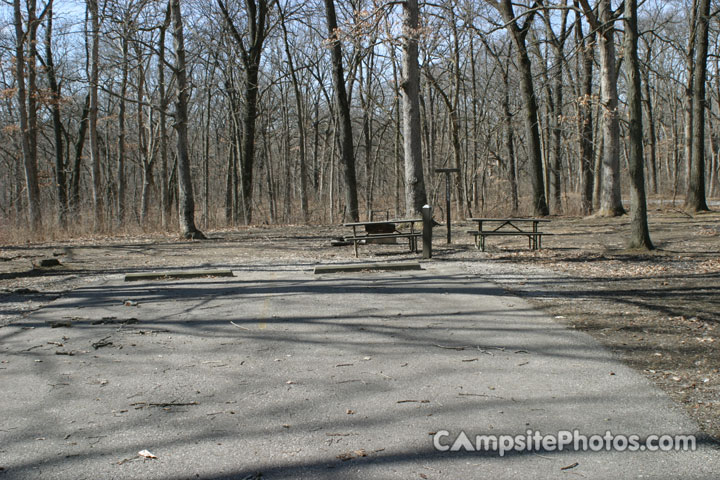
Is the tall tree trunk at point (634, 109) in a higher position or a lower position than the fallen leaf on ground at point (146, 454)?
higher

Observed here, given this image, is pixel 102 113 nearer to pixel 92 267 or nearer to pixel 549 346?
pixel 92 267

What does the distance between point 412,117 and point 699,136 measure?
33.7 ft

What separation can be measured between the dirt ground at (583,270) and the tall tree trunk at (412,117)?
1321 millimetres

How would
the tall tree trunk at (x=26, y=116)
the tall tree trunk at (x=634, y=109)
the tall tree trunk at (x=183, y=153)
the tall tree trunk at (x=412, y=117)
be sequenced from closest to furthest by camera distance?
the tall tree trunk at (x=634, y=109)
the tall tree trunk at (x=412, y=117)
the tall tree trunk at (x=183, y=153)
the tall tree trunk at (x=26, y=116)

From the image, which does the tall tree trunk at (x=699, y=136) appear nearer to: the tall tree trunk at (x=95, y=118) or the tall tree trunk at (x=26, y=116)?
the tall tree trunk at (x=95, y=118)

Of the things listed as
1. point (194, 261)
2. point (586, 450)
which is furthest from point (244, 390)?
point (194, 261)

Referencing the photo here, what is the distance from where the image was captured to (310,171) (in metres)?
51.2

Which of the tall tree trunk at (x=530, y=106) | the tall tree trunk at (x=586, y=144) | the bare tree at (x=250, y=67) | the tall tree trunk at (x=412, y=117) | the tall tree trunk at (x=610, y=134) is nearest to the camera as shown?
the tall tree trunk at (x=412, y=117)

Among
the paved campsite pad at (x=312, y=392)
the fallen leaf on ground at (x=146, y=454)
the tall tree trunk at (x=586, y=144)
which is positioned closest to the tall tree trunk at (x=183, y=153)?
the paved campsite pad at (x=312, y=392)

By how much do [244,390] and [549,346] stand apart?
2702 millimetres

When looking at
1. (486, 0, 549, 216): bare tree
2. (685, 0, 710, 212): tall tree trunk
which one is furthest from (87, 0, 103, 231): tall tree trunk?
(685, 0, 710, 212): tall tree trunk

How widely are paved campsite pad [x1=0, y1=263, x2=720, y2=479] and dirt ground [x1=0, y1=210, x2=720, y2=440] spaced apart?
0.40 meters

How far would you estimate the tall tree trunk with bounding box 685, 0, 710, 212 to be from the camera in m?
17.7

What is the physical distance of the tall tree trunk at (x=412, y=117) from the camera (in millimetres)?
14117
